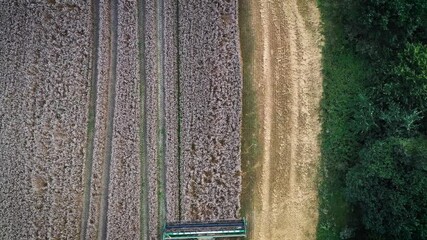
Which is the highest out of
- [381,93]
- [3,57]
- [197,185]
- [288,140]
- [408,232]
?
[3,57]

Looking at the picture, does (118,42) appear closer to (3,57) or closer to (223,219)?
(3,57)

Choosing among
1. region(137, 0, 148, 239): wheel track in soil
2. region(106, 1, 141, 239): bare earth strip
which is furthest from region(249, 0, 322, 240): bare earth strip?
region(106, 1, 141, 239): bare earth strip

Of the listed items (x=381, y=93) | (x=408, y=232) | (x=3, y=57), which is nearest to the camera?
(x=408, y=232)

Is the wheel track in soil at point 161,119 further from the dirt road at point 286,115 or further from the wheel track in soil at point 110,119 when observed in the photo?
the dirt road at point 286,115

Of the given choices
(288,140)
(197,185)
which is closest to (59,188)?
(197,185)

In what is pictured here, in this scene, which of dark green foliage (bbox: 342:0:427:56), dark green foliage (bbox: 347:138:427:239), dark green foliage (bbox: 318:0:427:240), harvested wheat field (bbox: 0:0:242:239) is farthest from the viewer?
harvested wheat field (bbox: 0:0:242:239)

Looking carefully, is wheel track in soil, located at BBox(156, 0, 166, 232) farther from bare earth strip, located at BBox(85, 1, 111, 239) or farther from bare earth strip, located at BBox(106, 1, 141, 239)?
bare earth strip, located at BBox(85, 1, 111, 239)

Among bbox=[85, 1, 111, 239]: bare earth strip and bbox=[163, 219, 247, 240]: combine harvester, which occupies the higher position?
bbox=[85, 1, 111, 239]: bare earth strip

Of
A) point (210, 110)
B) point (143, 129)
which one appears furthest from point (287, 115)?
point (143, 129)
